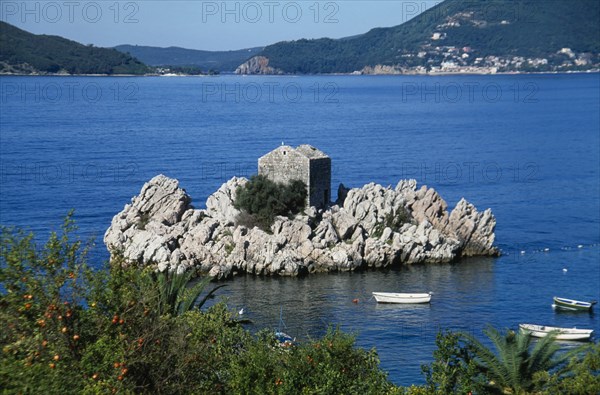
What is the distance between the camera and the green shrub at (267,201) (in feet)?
169

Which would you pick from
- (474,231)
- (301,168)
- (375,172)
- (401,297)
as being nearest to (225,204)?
(301,168)

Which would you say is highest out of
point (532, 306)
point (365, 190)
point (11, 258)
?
point (11, 258)

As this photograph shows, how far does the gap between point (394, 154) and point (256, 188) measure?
4588 cm

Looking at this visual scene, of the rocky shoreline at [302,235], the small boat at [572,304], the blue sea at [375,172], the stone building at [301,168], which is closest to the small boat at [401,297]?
the blue sea at [375,172]

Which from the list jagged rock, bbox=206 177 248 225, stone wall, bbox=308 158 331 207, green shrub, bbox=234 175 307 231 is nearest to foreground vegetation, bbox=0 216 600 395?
green shrub, bbox=234 175 307 231

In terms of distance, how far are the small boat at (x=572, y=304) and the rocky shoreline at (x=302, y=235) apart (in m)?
9.18

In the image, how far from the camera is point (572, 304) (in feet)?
138

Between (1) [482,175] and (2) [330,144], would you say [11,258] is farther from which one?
(2) [330,144]

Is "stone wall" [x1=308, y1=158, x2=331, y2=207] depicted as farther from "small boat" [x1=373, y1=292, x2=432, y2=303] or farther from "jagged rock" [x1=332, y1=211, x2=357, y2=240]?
"small boat" [x1=373, y1=292, x2=432, y2=303]

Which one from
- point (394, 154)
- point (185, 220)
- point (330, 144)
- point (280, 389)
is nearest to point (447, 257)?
point (185, 220)

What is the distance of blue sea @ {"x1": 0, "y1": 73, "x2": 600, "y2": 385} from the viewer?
137 feet

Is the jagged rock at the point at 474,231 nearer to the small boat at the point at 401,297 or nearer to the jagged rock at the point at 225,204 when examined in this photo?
the small boat at the point at 401,297

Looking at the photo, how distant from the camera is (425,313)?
41438 millimetres

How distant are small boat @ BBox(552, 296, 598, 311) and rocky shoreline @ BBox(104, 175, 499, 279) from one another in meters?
9.18
